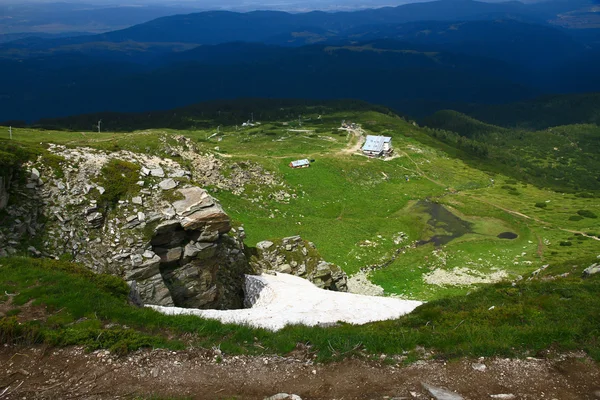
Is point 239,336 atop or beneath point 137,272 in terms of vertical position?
atop

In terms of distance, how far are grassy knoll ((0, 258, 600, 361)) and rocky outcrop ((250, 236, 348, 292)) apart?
2322 centimetres

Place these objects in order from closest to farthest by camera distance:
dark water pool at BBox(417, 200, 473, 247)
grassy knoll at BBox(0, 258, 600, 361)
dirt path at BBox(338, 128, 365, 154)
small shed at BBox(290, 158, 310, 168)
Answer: grassy knoll at BBox(0, 258, 600, 361), dark water pool at BBox(417, 200, 473, 247), small shed at BBox(290, 158, 310, 168), dirt path at BBox(338, 128, 365, 154)

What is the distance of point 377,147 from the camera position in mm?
110938

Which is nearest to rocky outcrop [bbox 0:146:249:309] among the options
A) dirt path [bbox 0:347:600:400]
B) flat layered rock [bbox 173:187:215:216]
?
flat layered rock [bbox 173:187:215:216]

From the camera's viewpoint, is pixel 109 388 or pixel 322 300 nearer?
pixel 109 388

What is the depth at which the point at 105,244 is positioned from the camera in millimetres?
26562

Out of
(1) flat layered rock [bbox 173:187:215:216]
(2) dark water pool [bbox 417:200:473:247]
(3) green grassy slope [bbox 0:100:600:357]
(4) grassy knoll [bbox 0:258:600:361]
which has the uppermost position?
(1) flat layered rock [bbox 173:187:215:216]

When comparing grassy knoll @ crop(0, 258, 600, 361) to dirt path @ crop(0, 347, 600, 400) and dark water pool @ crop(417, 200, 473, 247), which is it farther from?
dark water pool @ crop(417, 200, 473, 247)

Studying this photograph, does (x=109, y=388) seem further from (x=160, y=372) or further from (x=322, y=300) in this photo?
(x=322, y=300)

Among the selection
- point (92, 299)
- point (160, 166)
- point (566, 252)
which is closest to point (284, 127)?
point (566, 252)

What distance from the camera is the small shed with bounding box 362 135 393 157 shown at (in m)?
109

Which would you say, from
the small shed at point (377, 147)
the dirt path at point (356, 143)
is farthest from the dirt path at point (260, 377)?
the small shed at point (377, 147)

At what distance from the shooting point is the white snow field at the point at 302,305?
86.9 feet

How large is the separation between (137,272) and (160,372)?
13.4 metres
